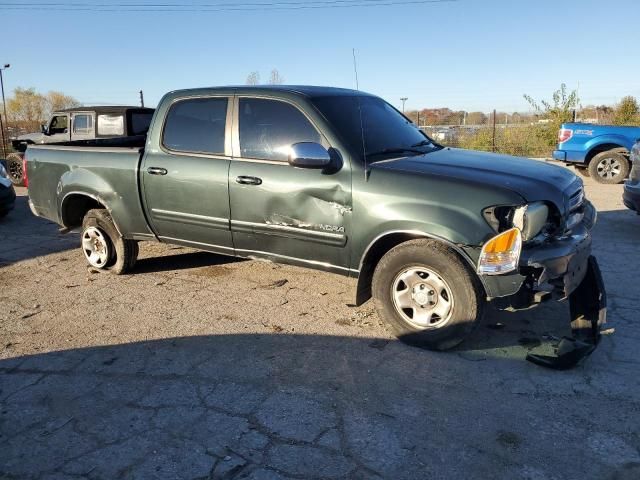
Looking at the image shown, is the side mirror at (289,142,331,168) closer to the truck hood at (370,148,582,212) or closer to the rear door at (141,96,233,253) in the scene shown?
the truck hood at (370,148,582,212)

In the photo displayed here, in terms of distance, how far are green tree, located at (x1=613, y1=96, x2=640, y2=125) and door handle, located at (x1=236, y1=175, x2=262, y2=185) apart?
1873 centimetres

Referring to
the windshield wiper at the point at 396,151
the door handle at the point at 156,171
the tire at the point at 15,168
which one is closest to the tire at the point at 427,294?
the windshield wiper at the point at 396,151

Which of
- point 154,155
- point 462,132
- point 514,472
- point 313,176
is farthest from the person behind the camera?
point 462,132

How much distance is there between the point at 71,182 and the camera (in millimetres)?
5422

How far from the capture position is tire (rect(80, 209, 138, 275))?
545 cm

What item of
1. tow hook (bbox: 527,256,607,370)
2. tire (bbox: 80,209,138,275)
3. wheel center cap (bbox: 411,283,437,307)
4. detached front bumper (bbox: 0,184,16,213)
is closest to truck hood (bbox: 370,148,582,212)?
tow hook (bbox: 527,256,607,370)

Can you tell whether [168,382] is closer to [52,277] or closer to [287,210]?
[287,210]

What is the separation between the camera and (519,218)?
3.32 m

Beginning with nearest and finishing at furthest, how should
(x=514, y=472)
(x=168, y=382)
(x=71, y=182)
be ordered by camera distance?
(x=514, y=472), (x=168, y=382), (x=71, y=182)

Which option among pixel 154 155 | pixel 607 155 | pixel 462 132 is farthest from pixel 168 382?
pixel 462 132

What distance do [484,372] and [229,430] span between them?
5.58 ft

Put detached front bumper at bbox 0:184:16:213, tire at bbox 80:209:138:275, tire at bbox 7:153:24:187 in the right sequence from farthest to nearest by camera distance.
A: tire at bbox 7:153:24:187 < detached front bumper at bbox 0:184:16:213 < tire at bbox 80:209:138:275

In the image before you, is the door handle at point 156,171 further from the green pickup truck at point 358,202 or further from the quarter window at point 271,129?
the quarter window at point 271,129

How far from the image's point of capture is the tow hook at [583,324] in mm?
3391
